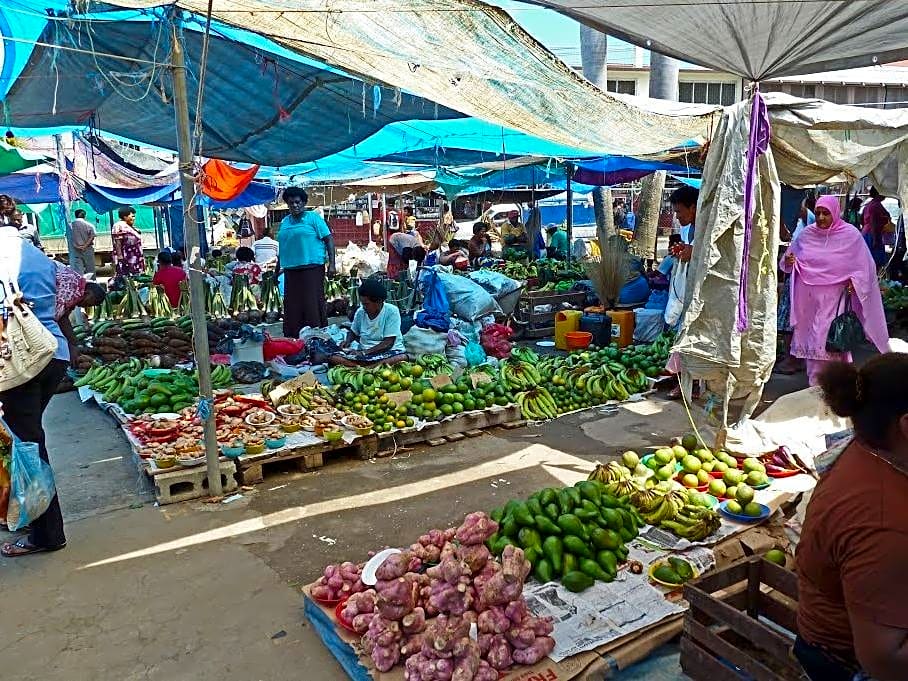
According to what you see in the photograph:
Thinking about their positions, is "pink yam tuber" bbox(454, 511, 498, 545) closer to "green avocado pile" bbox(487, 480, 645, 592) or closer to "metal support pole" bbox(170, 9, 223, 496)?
"green avocado pile" bbox(487, 480, 645, 592)

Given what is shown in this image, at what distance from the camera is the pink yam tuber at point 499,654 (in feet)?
8.59

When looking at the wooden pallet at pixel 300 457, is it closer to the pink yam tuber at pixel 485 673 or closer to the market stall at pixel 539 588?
the market stall at pixel 539 588

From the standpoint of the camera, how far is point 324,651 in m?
3.14

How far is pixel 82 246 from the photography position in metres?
12.0

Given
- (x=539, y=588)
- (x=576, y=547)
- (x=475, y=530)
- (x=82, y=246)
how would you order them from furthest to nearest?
(x=82, y=246), (x=576, y=547), (x=539, y=588), (x=475, y=530)

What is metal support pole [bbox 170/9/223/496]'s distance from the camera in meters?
4.31

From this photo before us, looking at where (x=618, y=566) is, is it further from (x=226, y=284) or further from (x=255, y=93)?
(x=226, y=284)

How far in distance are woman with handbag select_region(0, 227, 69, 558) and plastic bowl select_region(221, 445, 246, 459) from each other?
1.16 metres

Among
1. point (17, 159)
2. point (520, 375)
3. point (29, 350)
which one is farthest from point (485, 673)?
point (17, 159)

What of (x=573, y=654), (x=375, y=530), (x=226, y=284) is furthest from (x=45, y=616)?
(x=226, y=284)

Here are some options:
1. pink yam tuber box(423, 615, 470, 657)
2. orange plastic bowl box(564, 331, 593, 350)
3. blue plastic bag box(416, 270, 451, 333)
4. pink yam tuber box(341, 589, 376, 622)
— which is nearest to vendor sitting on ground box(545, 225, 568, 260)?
orange plastic bowl box(564, 331, 593, 350)

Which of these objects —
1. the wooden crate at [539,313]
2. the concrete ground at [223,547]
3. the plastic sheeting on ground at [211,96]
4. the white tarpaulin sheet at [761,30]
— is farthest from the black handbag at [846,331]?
the wooden crate at [539,313]

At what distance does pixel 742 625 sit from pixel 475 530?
3.55 ft

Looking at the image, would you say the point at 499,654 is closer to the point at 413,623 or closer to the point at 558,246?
the point at 413,623
